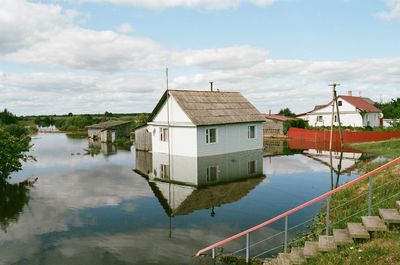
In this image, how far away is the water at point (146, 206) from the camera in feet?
33.5

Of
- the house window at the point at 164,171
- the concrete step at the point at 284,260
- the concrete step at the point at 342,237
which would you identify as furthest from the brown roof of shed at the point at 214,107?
the concrete step at the point at 342,237

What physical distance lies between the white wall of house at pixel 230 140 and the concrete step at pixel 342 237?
20274 mm

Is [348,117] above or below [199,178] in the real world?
above

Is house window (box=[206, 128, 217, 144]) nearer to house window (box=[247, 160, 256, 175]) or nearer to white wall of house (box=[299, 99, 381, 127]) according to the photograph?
house window (box=[247, 160, 256, 175])

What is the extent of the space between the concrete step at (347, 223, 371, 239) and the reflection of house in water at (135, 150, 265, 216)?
6.43 meters

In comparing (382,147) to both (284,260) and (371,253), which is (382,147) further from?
(371,253)

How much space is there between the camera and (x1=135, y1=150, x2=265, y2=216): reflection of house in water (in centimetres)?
1554

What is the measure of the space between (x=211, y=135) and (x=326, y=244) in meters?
21.9

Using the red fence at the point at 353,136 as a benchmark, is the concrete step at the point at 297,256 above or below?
below

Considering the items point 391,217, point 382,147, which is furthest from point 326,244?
point 382,147

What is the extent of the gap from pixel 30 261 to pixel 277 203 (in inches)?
379

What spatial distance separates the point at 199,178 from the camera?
20.5 m

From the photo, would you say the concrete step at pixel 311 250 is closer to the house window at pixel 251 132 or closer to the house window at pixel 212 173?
the house window at pixel 212 173

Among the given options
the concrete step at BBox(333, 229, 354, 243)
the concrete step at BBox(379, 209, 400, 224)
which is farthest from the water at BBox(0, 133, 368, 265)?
the concrete step at BBox(379, 209, 400, 224)
